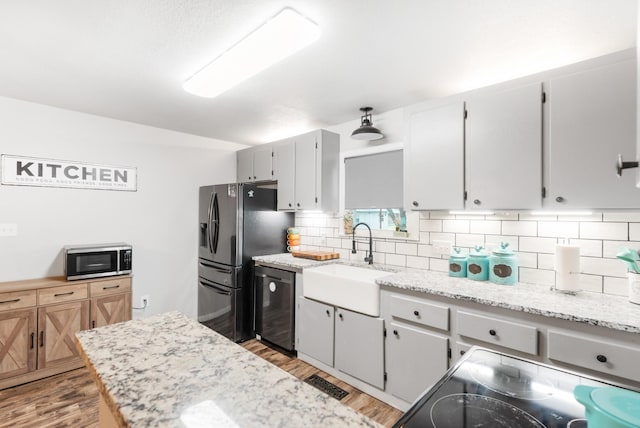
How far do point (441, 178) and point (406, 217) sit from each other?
2.17 feet

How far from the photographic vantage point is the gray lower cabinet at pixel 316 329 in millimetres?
2635

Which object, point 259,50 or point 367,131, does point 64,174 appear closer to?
point 259,50

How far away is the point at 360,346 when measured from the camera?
→ 2.41m

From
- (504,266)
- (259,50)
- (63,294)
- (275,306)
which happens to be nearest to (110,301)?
(63,294)

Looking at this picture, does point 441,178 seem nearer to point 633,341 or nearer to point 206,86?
point 633,341

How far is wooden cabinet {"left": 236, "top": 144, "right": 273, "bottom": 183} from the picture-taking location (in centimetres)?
372

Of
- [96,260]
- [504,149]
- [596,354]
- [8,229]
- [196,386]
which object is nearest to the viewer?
[196,386]

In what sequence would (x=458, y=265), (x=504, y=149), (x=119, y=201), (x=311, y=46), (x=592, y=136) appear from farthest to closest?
1. (x=119, y=201)
2. (x=458, y=265)
3. (x=504, y=149)
4. (x=311, y=46)
5. (x=592, y=136)

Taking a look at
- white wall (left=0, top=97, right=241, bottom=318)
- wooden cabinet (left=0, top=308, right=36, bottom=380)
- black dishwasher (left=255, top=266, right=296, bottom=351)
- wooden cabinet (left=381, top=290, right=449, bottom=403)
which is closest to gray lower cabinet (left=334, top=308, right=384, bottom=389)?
wooden cabinet (left=381, top=290, right=449, bottom=403)

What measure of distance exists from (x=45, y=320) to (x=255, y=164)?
2483 mm

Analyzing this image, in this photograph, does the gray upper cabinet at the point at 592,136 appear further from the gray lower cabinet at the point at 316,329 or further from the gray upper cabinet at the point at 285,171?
the gray upper cabinet at the point at 285,171

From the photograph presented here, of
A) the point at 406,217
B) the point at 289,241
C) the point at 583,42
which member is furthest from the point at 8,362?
the point at 583,42

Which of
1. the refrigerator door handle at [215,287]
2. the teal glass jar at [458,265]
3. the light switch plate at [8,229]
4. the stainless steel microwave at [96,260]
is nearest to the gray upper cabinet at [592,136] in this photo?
the teal glass jar at [458,265]

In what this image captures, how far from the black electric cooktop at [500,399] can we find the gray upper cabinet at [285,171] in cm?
263
